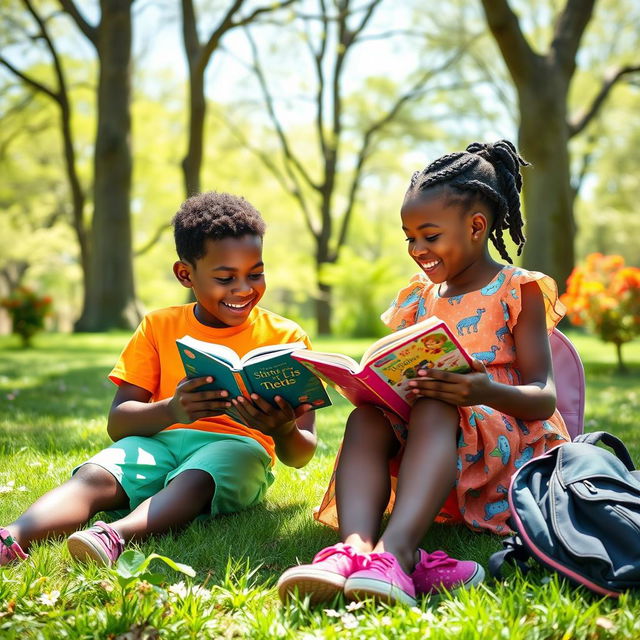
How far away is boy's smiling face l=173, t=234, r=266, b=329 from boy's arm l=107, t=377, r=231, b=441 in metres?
0.38

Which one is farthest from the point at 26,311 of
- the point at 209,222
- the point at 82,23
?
the point at 209,222

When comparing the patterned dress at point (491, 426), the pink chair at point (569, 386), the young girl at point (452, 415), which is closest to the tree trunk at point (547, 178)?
the pink chair at point (569, 386)

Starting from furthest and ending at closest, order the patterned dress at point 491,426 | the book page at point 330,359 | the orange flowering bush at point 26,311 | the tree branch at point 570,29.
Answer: the orange flowering bush at point 26,311, the tree branch at point 570,29, the patterned dress at point 491,426, the book page at point 330,359

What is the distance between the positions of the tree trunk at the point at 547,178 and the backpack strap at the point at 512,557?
800 cm

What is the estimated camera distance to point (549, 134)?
938 centimetres

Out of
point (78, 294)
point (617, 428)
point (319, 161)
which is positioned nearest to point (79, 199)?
point (319, 161)

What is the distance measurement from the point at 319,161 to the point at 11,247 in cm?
1059

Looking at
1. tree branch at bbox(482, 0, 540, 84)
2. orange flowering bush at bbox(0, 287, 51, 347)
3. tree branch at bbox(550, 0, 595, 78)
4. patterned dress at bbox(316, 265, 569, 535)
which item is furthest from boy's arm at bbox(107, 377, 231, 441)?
orange flowering bush at bbox(0, 287, 51, 347)

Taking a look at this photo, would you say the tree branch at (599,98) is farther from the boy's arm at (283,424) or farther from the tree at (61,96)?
the tree at (61,96)

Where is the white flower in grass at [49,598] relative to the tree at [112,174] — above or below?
below

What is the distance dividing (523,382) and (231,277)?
1.05 metres

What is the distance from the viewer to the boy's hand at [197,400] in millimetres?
2203

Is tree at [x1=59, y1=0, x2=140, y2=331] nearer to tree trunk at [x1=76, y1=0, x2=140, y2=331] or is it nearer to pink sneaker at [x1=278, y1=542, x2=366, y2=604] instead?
tree trunk at [x1=76, y1=0, x2=140, y2=331]

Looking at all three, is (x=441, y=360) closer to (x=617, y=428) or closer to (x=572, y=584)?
(x=572, y=584)
